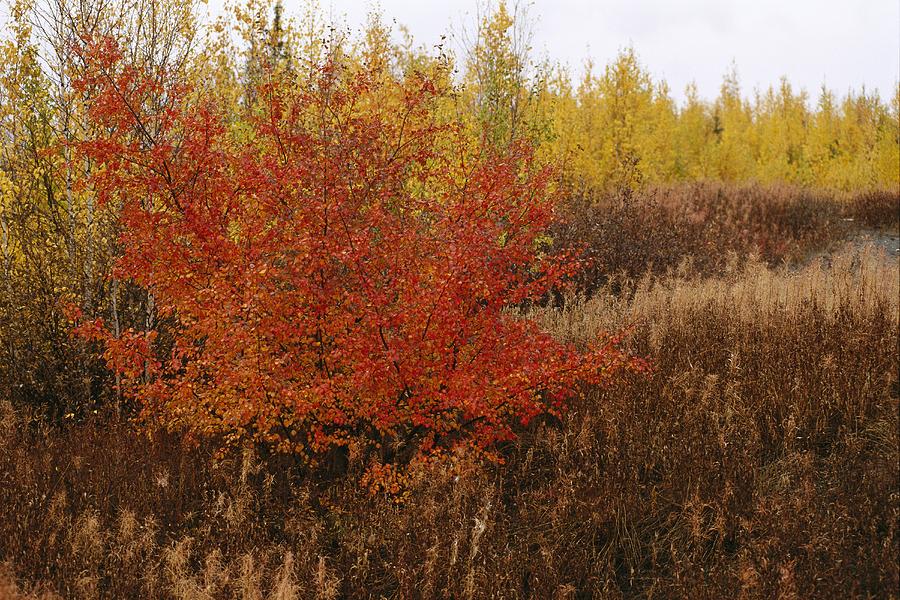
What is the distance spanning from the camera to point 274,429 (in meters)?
7.17

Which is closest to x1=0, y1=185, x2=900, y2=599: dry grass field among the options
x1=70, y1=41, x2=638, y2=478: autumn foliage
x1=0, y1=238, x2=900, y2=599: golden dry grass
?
x1=0, y1=238, x2=900, y2=599: golden dry grass

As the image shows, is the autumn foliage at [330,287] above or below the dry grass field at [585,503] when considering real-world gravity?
above

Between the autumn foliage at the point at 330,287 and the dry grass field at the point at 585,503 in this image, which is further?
the autumn foliage at the point at 330,287

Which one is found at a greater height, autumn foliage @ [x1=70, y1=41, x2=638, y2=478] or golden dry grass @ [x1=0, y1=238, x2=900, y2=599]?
autumn foliage @ [x1=70, y1=41, x2=638, y2=478]

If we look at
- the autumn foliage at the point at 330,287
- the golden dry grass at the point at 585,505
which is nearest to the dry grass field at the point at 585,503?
the golden dry grass at the point at 585,505

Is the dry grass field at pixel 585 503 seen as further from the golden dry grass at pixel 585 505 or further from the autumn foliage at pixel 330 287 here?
the autumn foliage at pixel 330 287

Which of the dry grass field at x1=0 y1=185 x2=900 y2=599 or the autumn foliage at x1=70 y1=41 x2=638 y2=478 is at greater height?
the autumn foliage at x1=70 y1=41 x2=638 y2=478

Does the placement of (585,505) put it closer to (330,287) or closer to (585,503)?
(585,503)

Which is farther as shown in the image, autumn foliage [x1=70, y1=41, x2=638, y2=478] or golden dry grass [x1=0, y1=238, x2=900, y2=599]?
autumn foliage [x1=70, y1=41, x2=638, y2=478]

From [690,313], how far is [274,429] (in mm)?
4978

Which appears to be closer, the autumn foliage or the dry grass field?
the dry grass field

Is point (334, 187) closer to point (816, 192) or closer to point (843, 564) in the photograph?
point (843, 564)

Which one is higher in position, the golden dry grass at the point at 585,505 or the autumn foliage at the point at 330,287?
the autumn foliage at the point at 330,287

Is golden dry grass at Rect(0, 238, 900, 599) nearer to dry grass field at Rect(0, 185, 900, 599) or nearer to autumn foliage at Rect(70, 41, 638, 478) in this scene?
dry grass field at Rect(0, 185, 900, 599)
